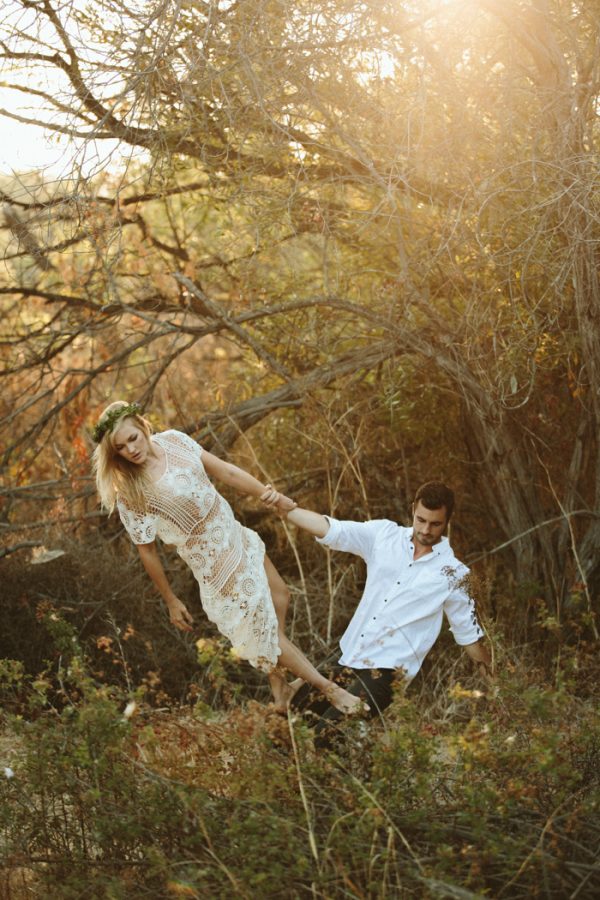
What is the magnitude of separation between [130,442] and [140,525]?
0.40 m

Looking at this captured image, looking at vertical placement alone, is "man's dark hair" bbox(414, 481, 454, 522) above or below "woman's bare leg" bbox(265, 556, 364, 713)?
above

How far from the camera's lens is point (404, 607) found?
4617mm

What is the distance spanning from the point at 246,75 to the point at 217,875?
12.4ft

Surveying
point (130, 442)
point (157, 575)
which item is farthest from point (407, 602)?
point (130, 442)

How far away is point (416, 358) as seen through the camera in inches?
249

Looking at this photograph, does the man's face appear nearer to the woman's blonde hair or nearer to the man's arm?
the man's arm

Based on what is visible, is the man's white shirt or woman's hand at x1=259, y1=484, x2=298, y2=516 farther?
woman's hand at x1=259, y1=484, x2=298, y2=516

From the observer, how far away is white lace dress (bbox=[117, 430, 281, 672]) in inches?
194

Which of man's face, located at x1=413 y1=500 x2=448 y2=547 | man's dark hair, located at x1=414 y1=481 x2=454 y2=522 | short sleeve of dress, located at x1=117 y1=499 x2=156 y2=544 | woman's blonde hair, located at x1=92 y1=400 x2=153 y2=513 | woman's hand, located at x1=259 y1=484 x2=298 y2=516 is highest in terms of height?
woman's blonde hair, located at x1=92 y1=400 x2=153 y2=513

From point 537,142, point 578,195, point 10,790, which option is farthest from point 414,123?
point 10,790

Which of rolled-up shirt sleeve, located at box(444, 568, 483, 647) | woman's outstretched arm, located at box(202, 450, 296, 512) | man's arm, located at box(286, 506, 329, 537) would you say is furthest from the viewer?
woman's outstretched arm, located at box(202, 450, 296, 512)

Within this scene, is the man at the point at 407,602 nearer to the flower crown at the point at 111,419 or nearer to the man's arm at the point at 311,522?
the man's arm at the point at 311,522

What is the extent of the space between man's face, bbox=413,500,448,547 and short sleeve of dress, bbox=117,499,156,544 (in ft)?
3.99

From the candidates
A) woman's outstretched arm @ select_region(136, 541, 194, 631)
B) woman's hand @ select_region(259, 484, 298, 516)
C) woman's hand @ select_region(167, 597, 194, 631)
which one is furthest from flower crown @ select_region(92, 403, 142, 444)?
woman's hand @ select_region(167, 597, 194, 631)
